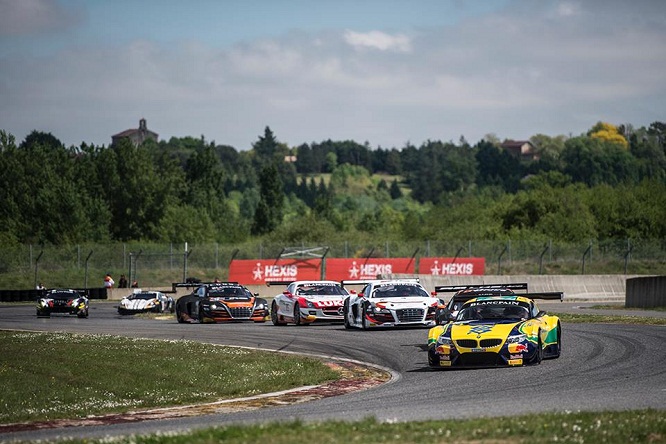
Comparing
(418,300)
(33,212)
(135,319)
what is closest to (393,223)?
(33,212)

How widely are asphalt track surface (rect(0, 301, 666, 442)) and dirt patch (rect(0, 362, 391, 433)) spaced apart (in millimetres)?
396

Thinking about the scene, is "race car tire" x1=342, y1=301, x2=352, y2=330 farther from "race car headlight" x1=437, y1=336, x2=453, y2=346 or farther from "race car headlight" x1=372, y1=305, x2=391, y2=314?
"race car headlight" x1=437, y1=336, x2=453, y2=346

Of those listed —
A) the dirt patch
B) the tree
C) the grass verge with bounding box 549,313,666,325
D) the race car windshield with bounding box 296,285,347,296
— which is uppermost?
the tree

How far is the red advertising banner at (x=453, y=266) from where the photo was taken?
58.7 meters

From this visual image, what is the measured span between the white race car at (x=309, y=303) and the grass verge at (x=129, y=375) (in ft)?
22.9

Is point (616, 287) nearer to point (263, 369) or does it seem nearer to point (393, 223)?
point (263, 369)

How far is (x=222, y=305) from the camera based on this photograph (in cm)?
3572

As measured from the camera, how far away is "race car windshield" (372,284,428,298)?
29406 millimetres

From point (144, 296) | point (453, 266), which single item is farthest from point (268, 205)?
point (144, 296)

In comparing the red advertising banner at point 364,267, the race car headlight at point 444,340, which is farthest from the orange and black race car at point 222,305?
the red advertising banner at point 364,267

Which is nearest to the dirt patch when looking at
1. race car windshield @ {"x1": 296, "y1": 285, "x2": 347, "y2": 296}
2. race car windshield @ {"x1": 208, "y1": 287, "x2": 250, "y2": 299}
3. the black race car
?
race car windshield @ {"x1": 296, "y1": 285, "x2": 347, "y2": 296}

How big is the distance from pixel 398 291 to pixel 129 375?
11010 mm

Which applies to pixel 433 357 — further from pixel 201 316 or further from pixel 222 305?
pixel 201 316

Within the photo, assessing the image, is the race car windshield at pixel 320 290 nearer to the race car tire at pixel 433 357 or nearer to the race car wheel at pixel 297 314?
the race car wheel at pixel 297 314
